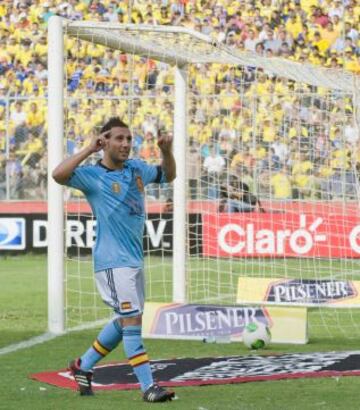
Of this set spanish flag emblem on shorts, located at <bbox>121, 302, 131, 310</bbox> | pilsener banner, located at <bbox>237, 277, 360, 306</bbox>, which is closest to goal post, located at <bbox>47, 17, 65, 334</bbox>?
pilsener banner, located at <bbox>237, 277, 360, 306</bbox>

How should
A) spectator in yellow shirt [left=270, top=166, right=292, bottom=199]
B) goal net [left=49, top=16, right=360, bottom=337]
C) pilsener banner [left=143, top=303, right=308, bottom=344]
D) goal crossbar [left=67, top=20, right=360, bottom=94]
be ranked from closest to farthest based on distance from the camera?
pilsener banner [left=143, top=303, right=308, bottom=344] < goal crossbar [left=67, top=20, right=360, bottom=94] < goal net [left=49, top=16, right=360, bottom=337] < spectator in yellow shirt [left=270, top=166, right=292, bottom=199]

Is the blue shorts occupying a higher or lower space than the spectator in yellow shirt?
lower

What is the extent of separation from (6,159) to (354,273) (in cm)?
767

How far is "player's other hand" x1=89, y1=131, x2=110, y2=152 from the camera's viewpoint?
25.1 ft

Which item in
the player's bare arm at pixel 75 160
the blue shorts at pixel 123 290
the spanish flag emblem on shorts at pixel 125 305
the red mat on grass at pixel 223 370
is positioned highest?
the player's bare arm at pixel 75 160

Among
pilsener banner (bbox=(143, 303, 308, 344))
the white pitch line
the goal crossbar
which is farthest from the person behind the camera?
the goal crossbar

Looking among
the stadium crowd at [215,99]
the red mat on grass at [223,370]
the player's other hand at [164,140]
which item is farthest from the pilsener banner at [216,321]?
the stadium crowd at [215,99]

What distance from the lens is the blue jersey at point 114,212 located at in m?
7.95

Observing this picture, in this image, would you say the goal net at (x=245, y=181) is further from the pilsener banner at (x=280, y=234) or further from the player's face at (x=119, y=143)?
the player's face at (x=119, y=143)

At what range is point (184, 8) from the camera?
27719 mm

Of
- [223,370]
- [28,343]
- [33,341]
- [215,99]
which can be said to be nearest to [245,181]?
[215,99]

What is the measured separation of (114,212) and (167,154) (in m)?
0.54

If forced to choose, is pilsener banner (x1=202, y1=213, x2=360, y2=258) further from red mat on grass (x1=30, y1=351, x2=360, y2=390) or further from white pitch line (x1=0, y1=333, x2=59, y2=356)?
red mat on grass (x1=30, y1=351, x2=360, y2=390)

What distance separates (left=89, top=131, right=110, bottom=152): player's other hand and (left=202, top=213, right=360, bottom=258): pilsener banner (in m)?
12.1
